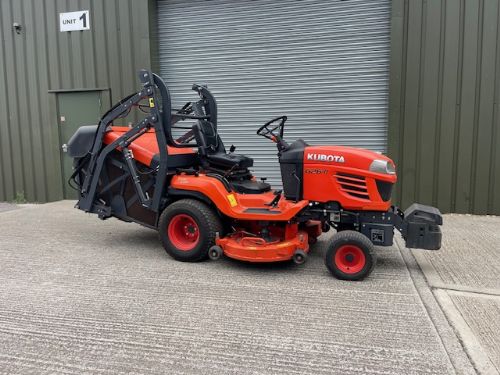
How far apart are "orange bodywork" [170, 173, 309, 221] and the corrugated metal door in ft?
11.0

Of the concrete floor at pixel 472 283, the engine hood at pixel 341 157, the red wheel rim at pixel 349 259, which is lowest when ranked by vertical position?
the concrete floor at pixel 472 283

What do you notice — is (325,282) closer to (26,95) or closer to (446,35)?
(446,35)

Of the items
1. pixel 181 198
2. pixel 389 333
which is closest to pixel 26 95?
pixel 181 198

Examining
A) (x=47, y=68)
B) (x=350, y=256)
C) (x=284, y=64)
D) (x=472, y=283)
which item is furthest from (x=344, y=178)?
(x=47, y=68)

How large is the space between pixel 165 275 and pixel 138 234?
74.1 inches

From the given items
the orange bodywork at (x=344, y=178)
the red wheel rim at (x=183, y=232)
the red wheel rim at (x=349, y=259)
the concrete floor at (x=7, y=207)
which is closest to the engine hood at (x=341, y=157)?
the orange bodywork at (x=344, y=178)

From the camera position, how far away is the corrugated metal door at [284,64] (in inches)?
282

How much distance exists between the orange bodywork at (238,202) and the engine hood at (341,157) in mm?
447

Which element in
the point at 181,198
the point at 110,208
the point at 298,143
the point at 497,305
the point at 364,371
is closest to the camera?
the point at 364,371

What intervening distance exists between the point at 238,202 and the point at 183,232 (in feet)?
2.41

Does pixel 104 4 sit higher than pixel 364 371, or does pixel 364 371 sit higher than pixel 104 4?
pixel 104 4

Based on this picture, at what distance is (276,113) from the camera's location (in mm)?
7730

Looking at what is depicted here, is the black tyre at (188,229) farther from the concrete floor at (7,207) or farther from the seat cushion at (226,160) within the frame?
the concrete floor at (7,207)

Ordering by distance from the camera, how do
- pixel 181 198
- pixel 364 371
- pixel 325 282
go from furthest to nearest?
pixel 181 198
pixel 325 282
pixel 364 371
